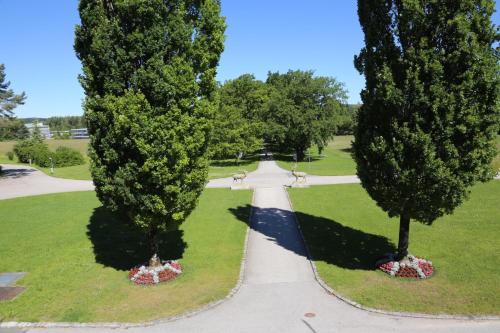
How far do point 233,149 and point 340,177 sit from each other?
648 inches

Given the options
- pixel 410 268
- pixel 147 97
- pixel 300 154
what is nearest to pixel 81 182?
pixel 300 154

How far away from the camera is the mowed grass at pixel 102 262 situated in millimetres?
11914

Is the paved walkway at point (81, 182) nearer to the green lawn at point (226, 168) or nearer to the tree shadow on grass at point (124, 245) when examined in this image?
the green lawn at point (226, 168)

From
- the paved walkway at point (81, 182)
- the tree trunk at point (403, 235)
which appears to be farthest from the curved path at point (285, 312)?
the paved walkway at point (81, 182)

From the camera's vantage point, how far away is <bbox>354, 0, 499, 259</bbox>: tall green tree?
11.3 metres

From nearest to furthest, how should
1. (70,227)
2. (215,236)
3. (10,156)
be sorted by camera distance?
(215,236) < (70,227) < (10,156)

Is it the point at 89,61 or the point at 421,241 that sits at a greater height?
the point at 89,61

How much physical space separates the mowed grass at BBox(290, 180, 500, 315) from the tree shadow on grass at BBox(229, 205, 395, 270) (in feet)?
0.13

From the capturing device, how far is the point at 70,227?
21.8 metres

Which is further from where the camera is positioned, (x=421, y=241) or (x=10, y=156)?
(x=10, y=156)

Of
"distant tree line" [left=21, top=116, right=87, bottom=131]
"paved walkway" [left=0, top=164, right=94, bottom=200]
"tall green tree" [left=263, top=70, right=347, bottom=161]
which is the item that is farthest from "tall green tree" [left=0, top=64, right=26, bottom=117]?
"distant tree line" [left=21, top=116, right=87, bottom=131]

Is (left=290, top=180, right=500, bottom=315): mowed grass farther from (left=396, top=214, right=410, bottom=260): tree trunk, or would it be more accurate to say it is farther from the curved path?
(left=396, top=214, right=410, bottom=260): tree trunk

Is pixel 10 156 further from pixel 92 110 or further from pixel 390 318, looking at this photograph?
Answer: pixel 390 318

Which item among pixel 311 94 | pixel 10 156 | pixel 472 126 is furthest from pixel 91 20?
pixel 10 156
